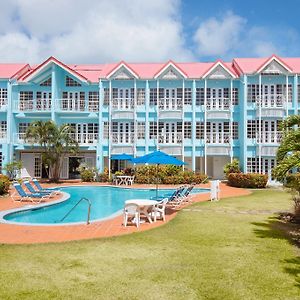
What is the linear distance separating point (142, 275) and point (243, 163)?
2655 cm

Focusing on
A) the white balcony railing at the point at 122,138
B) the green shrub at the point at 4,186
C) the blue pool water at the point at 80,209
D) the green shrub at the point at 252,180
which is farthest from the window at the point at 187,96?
the green shrub at the point at 4,186

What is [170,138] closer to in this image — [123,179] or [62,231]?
[123,179]

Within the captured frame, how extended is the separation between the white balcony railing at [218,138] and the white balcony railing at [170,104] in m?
3.95

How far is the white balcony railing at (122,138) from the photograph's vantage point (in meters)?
33.2

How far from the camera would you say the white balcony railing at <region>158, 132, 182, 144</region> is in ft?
108

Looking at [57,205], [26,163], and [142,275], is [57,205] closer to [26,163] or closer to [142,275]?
[142,275]

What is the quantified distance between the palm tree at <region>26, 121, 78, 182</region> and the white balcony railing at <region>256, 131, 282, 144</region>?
53.2ft

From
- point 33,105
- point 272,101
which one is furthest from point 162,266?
point 33,105

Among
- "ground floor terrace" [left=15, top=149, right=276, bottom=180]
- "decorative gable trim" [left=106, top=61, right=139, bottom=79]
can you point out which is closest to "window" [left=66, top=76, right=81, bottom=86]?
"decorative gable trim" [left=106, top=61, right=139, bottom=79]

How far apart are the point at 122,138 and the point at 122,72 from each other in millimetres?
6269

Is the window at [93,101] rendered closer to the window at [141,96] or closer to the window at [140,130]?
the window at [141,96]

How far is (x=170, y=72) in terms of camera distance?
33094 millimetres

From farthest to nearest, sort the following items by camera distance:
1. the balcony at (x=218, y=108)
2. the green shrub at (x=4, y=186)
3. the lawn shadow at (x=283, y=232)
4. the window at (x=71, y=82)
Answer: the window at (x=71, y=82), the balcony at (x=218, y=108), the green shrub at (x=4, y=186), the lawn shadow at (x=283, y=232)

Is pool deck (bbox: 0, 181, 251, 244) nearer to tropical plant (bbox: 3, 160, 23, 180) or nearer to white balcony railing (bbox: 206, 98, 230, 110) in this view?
tropical plant (bbox: 3, 160, 23, 180)
